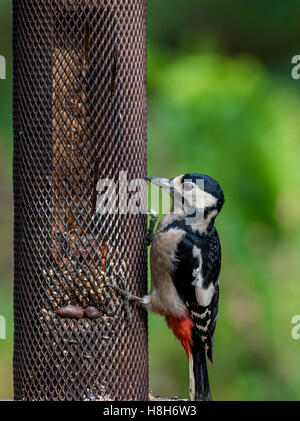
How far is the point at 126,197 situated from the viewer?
5.40 meters

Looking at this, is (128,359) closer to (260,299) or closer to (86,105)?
(86,105)

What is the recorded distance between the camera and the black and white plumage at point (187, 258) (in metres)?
5.59

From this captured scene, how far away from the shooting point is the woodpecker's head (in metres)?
5.58

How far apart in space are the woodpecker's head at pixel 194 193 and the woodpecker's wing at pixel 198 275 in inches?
6.0

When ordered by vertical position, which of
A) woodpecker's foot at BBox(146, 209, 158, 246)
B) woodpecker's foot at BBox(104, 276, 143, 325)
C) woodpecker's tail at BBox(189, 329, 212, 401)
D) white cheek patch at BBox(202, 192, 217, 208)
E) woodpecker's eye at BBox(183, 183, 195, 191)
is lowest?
woodpecker's tail at BBox(189, 329, 212, 401)

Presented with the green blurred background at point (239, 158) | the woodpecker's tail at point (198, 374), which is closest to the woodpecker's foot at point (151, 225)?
the woodpecker's tail at point (198, 374)

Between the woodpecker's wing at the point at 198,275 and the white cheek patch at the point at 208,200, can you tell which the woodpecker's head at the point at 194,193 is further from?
the woodpecker's wing at the point at 198,275

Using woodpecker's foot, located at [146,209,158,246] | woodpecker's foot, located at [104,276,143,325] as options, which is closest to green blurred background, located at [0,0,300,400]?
woodpecker's foot, located at [146,209,158,246]

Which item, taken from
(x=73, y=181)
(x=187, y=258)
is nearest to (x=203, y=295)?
(x=187, y=258)

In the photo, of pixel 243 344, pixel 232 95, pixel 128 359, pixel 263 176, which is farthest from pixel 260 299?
pixel 128 359

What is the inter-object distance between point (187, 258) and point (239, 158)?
1.66m

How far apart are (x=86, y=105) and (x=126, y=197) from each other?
1.81ft

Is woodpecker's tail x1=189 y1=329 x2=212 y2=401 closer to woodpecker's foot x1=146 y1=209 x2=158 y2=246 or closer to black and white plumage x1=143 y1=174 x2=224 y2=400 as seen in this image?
black and white plumage x1=143 y1=174 x2=224 y2=400
